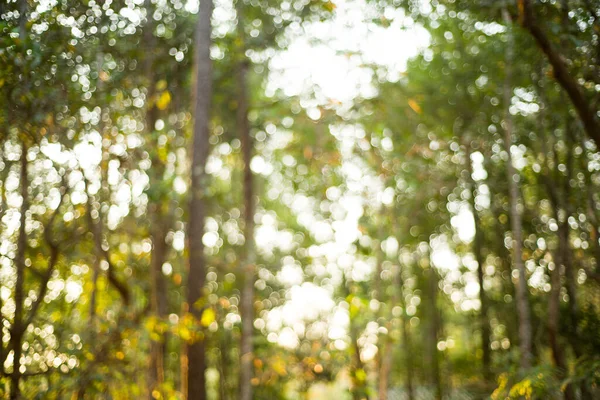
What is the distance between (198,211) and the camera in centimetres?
655

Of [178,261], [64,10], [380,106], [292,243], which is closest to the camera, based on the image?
[64,10]

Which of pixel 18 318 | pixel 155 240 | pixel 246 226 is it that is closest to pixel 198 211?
pixel 155 240

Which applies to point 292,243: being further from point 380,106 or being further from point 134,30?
point 134,30

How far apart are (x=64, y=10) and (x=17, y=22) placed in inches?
18.0

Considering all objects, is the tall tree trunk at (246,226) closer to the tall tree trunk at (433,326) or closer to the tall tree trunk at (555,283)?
the tall tree trunk at (555,283)

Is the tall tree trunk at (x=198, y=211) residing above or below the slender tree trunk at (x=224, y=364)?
above

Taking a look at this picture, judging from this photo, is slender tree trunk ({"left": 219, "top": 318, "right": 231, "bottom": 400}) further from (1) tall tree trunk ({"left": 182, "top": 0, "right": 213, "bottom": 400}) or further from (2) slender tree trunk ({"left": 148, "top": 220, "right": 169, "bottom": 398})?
→ (1) tall tree trunk ({"left": 182, "top": 0, "right": 213, "bottom": 400})

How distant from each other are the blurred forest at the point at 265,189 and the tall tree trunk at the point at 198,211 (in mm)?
24

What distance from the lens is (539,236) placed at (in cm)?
937

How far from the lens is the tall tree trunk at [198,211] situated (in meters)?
6.36

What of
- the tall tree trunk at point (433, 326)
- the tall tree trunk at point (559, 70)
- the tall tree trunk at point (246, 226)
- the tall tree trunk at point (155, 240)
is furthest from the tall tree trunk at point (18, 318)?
the tall tree trunk at point (433, 326)

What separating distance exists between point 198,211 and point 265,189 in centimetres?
875

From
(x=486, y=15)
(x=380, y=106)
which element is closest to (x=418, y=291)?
(x=380, y=106)

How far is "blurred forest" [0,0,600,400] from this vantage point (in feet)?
16.1
